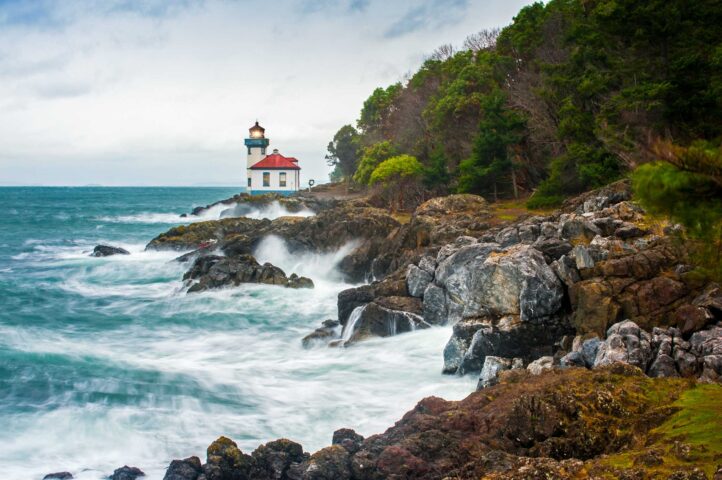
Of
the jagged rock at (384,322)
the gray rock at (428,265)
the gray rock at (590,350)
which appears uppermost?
the gray rock at (428,265)

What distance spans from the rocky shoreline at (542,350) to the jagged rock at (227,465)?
2cm

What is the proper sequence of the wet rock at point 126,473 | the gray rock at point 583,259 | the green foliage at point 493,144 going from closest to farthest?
the wet rock at point 126,473, the gray rock at point 583,259, the green foliage at point 493,144

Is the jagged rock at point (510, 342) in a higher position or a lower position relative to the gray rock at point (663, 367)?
lower

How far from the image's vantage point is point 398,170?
3828cm

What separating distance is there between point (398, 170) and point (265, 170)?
3711cm

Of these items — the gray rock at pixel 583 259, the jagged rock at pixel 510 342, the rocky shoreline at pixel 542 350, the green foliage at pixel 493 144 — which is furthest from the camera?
the green foliage at pixel 493 144

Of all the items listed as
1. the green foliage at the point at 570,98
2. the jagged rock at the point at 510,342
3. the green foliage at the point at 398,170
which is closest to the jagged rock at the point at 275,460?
the jagged rock at the point at 510,342

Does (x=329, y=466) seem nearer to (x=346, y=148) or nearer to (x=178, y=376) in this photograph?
(x=178, y=376)

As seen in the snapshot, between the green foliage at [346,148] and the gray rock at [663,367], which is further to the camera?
the green foliage at [346,148]

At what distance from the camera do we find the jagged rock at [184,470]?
894 centimetres

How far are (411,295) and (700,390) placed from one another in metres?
11.8

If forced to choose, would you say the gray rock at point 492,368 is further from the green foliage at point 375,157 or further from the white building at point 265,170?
the white building at point 265,170

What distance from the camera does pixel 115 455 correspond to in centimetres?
1108

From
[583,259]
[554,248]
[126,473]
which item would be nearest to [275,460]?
[126,473]
